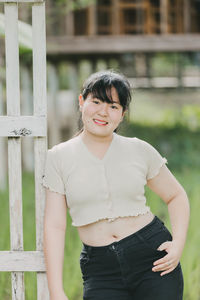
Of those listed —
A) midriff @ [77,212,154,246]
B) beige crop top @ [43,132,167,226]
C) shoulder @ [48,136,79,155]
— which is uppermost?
shoulder @ [48,136,79,155]

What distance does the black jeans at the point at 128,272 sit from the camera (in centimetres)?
211

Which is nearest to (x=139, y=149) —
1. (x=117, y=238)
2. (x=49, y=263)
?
(x=117, y=238)

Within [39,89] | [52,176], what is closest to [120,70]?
[39,89]

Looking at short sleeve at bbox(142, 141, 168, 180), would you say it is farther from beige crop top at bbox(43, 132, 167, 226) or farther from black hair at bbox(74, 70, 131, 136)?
black hair at bbox(74, 70, 131, 136)

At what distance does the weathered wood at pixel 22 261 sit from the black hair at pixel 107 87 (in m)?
0.70

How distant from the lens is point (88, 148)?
7.28ft

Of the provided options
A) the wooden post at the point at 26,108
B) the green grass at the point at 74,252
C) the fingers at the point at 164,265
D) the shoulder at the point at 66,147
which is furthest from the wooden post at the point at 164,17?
the fingers at the point at 164,265

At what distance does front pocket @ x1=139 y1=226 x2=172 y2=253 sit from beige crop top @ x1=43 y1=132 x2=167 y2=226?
91mm

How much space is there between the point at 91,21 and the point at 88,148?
26.2 feet

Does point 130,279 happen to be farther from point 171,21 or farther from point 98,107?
point 171,21

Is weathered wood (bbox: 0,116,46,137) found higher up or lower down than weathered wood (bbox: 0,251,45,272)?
higher up

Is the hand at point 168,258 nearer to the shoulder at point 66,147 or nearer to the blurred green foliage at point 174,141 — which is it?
the shoulder at point 66,147

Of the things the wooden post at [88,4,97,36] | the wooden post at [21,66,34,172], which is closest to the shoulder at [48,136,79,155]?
the wooden post at [21,66,34,172]

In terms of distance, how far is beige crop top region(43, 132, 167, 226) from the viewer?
7.02ft
